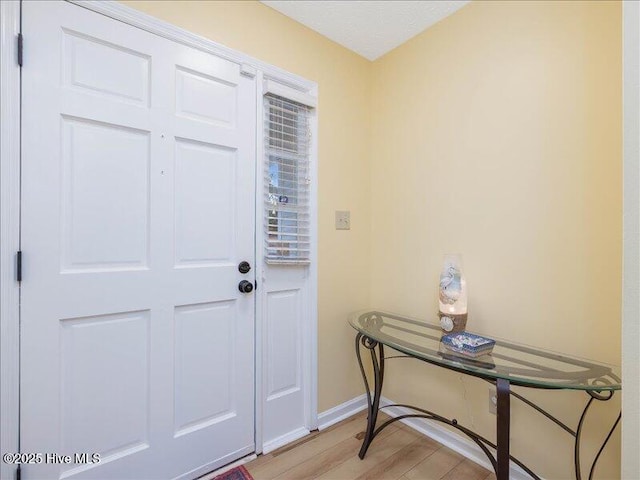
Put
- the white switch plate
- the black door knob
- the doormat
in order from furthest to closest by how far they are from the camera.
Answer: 1. the white switch plate
2. the black door knob
3. the doormat

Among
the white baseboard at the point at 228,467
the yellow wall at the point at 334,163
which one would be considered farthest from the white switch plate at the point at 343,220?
the white baseboard at the point at 228,467

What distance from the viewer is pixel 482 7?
Result: 5.51 ft

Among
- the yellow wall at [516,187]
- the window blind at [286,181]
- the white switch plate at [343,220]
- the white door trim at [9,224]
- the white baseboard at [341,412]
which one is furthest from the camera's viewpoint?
the white switch plate at [343,220]

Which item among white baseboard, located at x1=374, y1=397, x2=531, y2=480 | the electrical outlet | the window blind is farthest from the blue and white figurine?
the window blind

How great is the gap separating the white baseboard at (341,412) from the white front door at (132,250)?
1.61 feet

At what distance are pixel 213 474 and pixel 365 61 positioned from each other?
2.72 metres

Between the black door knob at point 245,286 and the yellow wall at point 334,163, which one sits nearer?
the black door knob at point 245,286

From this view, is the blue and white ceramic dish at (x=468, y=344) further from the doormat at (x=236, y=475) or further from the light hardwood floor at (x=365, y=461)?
the doormat at (x=236, y=475)

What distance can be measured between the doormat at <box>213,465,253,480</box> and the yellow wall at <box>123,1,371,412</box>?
22.7 inches

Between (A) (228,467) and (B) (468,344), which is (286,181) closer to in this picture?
(B) (468,344)

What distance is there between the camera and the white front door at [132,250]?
1.18 m

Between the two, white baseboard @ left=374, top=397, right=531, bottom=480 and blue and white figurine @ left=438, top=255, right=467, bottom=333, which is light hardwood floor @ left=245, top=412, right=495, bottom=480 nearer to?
white baseboard @ left=374, top=397, right=531, bottom=480

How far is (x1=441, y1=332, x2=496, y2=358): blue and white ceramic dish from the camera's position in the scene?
52.9 inches

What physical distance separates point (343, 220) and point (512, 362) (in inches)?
48.3
